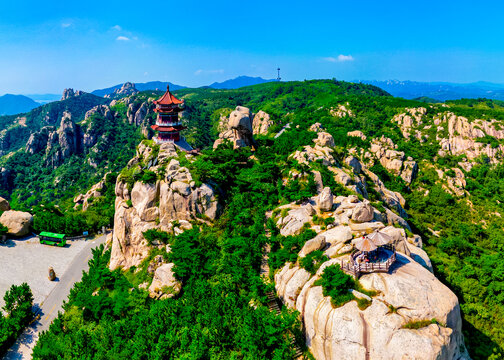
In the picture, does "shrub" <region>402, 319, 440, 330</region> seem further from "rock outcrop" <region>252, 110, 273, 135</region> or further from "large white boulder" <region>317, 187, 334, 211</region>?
"rock outcrop" <region>252, 110, 273, 135</region>

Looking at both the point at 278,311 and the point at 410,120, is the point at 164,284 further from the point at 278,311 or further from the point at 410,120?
the point at 410,120

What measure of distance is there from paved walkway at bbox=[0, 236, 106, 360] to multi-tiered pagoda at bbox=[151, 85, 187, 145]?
24.0 m

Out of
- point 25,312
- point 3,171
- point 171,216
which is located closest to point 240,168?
point 171,216

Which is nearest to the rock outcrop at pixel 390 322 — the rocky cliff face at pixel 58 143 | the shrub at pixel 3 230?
the shrub at pixel 3 230

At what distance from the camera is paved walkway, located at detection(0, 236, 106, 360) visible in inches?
1221

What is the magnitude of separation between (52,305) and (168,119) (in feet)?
112

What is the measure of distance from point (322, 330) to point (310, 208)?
15549 millimetres

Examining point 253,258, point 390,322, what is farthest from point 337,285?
point 253,258

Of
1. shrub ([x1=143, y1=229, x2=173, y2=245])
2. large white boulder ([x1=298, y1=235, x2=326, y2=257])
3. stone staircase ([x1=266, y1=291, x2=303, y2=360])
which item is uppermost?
large white boulder ([x1=298, y1=235, x2=326, y2=257])

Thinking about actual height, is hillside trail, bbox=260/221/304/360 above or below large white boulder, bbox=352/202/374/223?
below

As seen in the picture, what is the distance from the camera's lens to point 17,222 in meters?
53.2

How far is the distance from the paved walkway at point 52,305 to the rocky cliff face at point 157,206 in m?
6.54

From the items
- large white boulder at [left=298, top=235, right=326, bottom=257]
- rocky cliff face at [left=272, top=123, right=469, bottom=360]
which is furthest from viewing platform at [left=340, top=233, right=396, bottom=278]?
large white boulder at [left=298, top=235, right=326, bottom=257]

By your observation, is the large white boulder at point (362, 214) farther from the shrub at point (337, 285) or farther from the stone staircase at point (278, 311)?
the stone staircase at point (278, 311)
